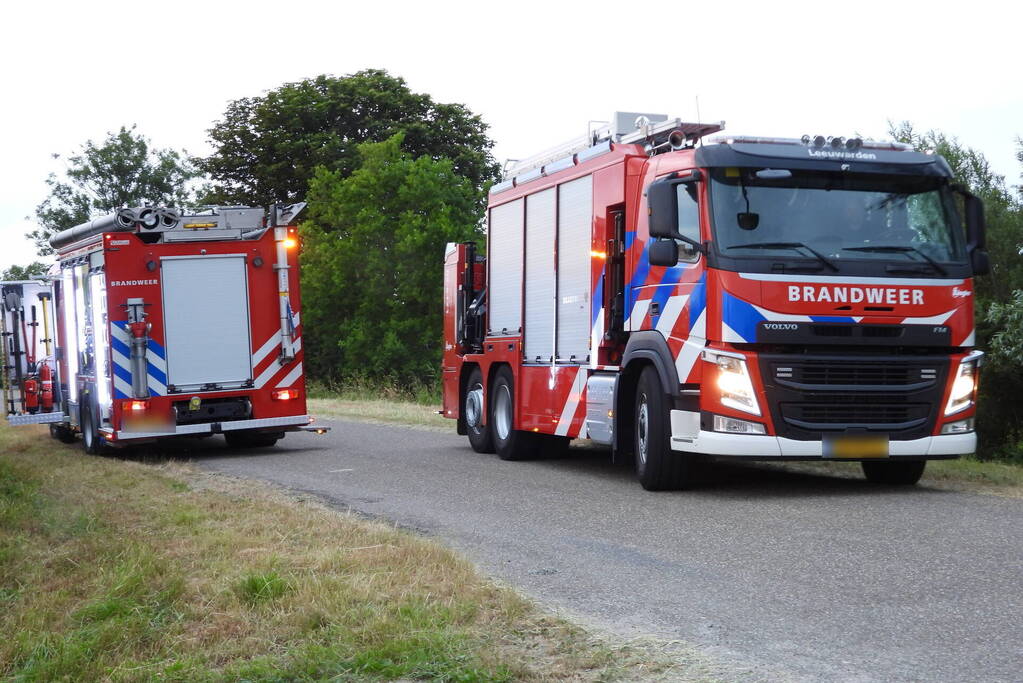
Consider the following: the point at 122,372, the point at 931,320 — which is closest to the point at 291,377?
the point at 122,372

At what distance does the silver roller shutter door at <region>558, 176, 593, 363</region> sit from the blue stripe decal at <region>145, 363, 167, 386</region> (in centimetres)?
554

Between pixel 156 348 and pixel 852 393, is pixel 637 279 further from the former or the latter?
pixel 156 348

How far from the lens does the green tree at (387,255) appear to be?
3834 cm

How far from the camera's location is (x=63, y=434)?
20.0 m

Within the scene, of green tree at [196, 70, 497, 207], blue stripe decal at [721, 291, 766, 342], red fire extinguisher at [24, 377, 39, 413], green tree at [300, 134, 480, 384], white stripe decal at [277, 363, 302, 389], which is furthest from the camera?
green tree at [196, 70, 497, 207]

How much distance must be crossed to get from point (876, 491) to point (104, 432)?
9.72 metres

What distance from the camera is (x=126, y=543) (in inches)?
307

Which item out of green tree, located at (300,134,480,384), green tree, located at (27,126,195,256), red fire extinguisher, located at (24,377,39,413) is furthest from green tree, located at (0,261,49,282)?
red fire extinguisher, located at (24,377,39,413)

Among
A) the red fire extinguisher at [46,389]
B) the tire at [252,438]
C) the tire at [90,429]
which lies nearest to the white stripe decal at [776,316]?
the tire at [252,438]

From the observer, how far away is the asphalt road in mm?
5344

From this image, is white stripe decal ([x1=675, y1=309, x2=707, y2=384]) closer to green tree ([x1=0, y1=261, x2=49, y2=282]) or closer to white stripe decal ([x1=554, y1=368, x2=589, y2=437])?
white stripe decal ([x1=554, y1=368, x2=589, y2=437])

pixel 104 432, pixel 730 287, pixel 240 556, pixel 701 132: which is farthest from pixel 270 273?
pixel 240 556

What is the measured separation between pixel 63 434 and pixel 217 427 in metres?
5.34

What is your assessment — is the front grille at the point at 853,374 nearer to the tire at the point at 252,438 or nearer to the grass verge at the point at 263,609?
the grass verge at the point at 263,609
